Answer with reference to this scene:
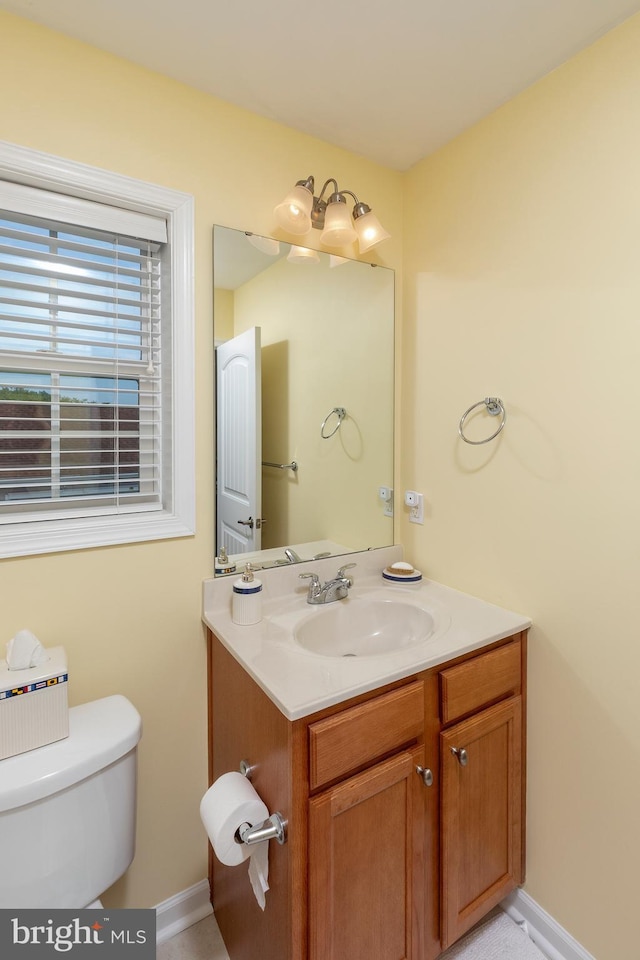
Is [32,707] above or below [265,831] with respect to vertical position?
above

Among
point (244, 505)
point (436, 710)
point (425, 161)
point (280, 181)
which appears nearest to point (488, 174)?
point (425, 161)

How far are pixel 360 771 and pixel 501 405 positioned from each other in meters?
1.09

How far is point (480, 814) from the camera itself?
129 centimetres

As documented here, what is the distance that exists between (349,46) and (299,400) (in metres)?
0.96

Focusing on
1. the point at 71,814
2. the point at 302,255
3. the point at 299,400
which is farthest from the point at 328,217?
the point at 71,814

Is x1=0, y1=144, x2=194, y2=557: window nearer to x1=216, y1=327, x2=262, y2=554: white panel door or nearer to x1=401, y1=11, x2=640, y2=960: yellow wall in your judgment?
x1=216, y1=327, x2=262, y2=554: white panel door

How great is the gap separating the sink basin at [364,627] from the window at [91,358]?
52 cm

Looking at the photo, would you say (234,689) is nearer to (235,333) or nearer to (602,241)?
(235,333)

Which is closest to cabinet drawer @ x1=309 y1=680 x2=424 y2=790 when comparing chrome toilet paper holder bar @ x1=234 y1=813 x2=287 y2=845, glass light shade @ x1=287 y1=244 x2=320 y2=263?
chrome toilet paper holder bar @ x1=234 y1=813 x2=287 y2=845

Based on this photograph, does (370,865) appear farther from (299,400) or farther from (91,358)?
(91,358)

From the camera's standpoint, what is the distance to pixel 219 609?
1442 millimetres

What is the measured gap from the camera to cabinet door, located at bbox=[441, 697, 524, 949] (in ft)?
4.00

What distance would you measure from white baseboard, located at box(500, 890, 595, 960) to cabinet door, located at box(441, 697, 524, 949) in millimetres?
72

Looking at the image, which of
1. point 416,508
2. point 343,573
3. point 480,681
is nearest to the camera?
point 480,681
